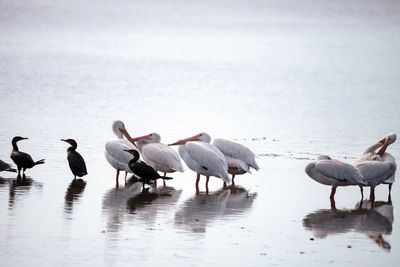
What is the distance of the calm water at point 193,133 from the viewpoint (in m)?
7.94

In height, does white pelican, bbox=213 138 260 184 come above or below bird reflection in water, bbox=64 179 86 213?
above

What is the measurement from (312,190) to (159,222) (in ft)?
9.61

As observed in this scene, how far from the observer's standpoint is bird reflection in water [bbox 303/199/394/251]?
8.70 meters

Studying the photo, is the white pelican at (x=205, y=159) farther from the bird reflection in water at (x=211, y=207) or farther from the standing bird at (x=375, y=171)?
the standing bird at (x=375, y=171)

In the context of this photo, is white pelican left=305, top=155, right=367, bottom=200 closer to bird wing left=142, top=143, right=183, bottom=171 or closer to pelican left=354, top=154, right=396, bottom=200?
pelican left=354, top=154, right=396, bottom=200

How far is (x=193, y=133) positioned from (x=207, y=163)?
5594 mm

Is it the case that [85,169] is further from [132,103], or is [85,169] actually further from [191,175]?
[132,103]

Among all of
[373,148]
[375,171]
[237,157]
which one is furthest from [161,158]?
[373,148]

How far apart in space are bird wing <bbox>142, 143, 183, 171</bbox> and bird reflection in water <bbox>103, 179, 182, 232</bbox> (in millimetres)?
317

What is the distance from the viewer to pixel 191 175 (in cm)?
1195

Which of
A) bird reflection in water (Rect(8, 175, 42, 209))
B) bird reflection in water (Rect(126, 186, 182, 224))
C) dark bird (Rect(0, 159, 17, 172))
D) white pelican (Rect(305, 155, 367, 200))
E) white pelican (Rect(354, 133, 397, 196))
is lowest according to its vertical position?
bird reflection in water (Rect(126, 186, 182, 224))

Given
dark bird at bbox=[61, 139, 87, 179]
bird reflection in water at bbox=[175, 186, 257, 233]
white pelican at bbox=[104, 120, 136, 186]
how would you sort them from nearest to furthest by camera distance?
bird reflection in water at bbox=[175, 186, 257, 233] < dark bird at bbox=[61, 139, 87, 179] < white pelican at bbox=[104, 120, 136, 186]

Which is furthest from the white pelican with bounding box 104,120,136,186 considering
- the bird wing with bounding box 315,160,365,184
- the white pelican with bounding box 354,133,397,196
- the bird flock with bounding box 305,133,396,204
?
the white pelican with bounding box 354,133,397,196

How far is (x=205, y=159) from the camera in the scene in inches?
426
